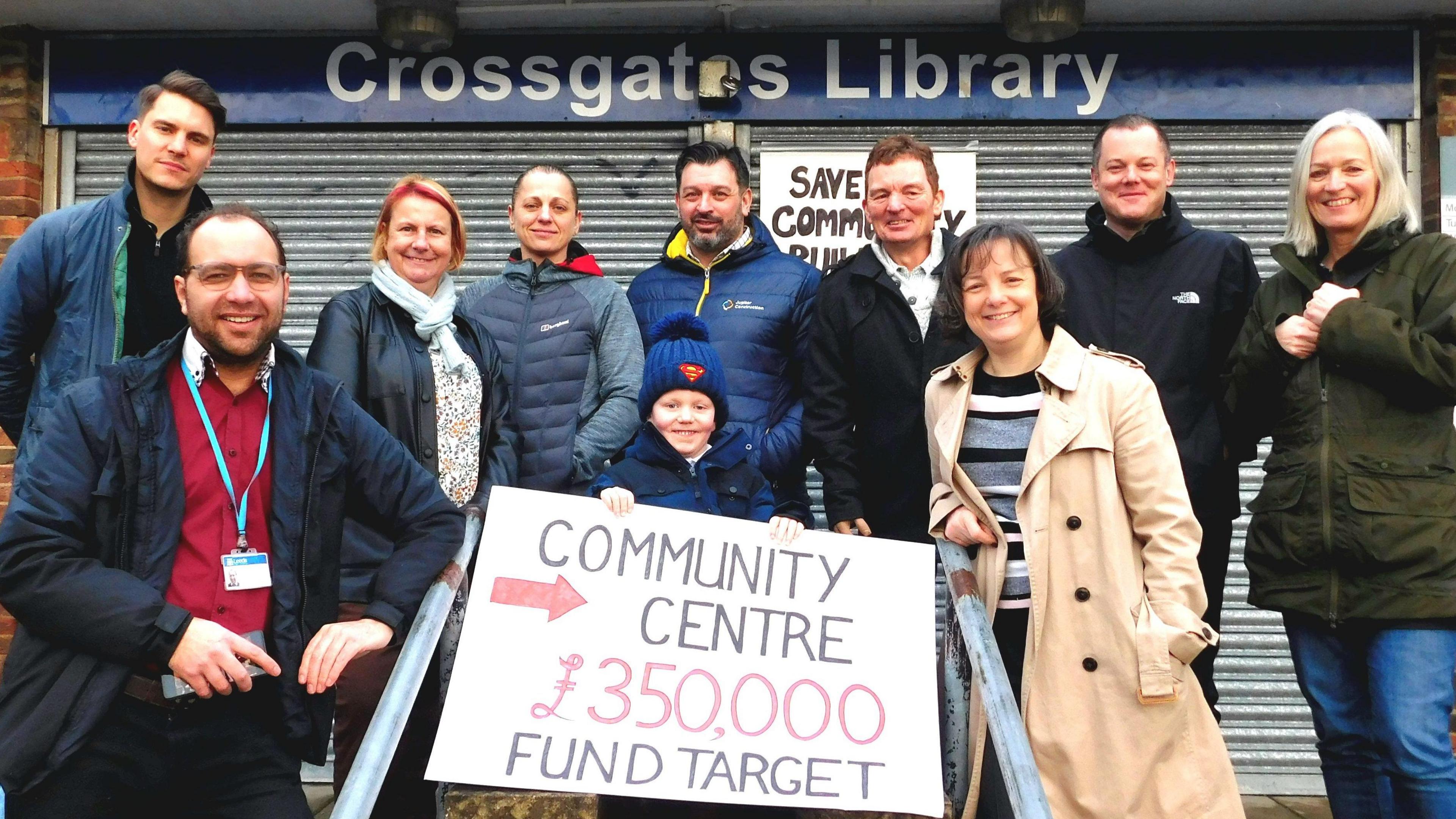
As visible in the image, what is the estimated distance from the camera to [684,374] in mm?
3662

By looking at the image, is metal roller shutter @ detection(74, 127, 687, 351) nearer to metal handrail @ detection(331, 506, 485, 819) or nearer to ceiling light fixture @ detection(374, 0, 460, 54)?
ceiling light fixture @ detection(374, 0, 460, 54)

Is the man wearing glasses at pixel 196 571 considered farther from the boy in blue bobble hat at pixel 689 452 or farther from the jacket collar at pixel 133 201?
the jacket collar at pixel 133 201

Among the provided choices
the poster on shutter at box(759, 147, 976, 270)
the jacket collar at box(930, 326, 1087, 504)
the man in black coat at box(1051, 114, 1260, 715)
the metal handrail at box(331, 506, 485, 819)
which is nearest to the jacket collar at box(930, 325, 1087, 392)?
the jacket collar at box(930, 326, 1087, 504)

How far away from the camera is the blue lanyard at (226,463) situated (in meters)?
2.84

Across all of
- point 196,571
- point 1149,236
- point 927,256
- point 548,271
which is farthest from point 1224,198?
point 196,571

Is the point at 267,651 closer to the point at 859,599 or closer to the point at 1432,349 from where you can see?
the point at 859,599

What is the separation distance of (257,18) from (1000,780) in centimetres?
501

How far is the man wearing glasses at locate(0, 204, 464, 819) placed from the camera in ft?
8.60

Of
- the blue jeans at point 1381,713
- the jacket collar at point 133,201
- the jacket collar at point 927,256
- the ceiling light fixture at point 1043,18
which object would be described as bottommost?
the blue jeans at point 1381,713

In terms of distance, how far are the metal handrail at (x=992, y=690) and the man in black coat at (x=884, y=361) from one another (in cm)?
58

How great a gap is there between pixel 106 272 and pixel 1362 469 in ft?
12.4

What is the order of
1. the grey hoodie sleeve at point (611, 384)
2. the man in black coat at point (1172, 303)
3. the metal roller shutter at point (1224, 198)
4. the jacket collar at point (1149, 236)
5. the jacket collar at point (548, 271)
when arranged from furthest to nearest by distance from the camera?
the metal roller shutter at point (1224, 198) → the jacket collar at point (548, 271) → the grey hoodie sleeve at point (611, 384) → the jacket collar at point (1149, 236) → the man in black coat at point (1172, 303)

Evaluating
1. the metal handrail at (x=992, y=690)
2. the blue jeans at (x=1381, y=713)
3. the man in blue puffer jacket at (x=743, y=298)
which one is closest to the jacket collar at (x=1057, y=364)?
the metal handrail at (x=992, y=690)

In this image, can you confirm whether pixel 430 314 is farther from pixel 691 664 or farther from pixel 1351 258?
pixel 1351 258
